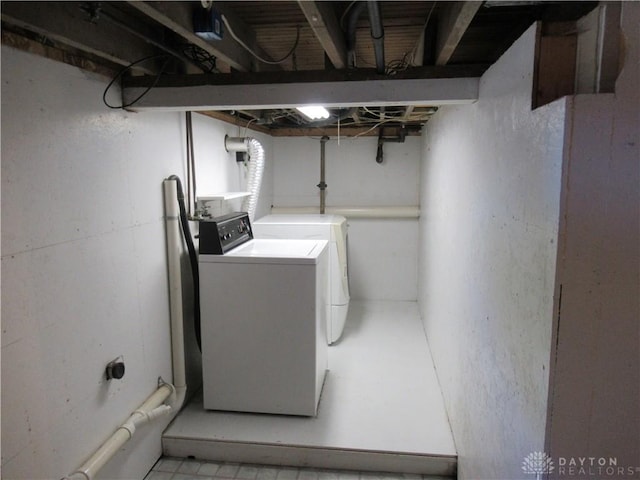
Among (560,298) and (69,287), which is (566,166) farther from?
(69,287)

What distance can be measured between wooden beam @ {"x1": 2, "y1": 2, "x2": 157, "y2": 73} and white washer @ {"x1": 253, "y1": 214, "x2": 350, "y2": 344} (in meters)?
1.83

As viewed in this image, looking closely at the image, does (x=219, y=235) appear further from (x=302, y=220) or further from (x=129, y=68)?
(x=302, y=220)

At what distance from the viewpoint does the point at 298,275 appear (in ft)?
7.85

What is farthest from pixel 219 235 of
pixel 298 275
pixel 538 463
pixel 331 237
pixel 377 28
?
pixel 538 463

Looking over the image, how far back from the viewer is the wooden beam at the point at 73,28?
48.6 inches

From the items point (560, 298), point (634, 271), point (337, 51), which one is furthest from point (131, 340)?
point (634, 271)

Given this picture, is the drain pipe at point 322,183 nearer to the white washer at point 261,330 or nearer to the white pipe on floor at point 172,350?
the white washer at point 261,330

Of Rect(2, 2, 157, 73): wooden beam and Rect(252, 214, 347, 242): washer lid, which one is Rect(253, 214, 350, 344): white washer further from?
Rect(2, 2, 157, 73): wooden beam

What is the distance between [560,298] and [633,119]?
41cm

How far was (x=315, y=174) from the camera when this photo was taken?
4.68 meters

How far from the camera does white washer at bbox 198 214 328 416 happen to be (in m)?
2.40

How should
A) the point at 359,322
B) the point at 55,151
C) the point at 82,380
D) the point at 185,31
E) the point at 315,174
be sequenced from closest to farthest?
the point at 185,31 → the point at 55,151 → the point at 82,380 → the point at 359,322 → the point at 315,174

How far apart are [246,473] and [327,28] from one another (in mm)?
2116

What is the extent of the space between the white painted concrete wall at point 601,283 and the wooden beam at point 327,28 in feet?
2.37
